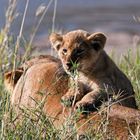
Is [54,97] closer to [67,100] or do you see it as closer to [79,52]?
[67,100]

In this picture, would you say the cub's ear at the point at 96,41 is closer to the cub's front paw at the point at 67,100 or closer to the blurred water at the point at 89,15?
the cub's front paw at the point at 67,100

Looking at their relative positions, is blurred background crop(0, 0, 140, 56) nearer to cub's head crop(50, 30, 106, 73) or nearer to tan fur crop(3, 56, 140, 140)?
cub's head crop(50, 30, 106, 73)

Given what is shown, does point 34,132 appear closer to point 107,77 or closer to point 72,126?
point 72,126

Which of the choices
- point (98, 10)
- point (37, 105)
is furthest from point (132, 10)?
point (37, 105)

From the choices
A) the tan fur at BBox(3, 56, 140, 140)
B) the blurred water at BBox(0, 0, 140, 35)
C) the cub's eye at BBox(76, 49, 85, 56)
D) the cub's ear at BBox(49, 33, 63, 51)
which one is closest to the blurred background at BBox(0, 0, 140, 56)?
the blurred water at BBox(0, 0, 140, 35)

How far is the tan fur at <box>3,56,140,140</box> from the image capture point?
645 centimetres

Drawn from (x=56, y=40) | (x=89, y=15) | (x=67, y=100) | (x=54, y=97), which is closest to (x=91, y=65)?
(x=56, y=40)

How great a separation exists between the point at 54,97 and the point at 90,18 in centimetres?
1076

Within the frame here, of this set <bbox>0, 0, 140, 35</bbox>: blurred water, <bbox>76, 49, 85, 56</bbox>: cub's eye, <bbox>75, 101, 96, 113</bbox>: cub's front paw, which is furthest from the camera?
<bbox>0, 0, 140, 35</bbox>: blurred water

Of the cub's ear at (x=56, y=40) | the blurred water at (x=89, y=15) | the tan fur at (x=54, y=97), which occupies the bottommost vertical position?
the blurred water at (x=89, y=15)

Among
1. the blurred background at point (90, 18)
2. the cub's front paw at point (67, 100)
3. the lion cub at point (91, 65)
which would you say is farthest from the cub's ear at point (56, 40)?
the blurred background at point (90, 18)

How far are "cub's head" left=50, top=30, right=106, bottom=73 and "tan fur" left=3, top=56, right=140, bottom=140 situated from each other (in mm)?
114

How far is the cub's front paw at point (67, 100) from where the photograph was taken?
6.34 m

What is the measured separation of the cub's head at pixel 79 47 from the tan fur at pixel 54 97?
114mm
